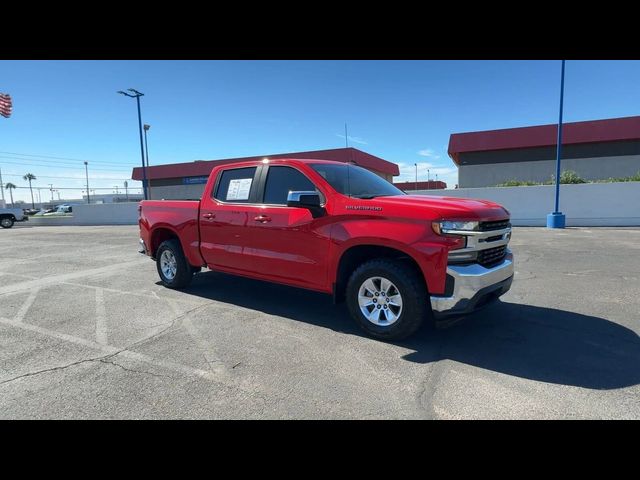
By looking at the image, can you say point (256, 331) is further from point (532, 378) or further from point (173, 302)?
point (532, 378)

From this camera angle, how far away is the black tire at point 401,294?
3.64 m

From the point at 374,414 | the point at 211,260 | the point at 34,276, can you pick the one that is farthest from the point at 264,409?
the point at 34,276

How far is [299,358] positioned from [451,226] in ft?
6.28

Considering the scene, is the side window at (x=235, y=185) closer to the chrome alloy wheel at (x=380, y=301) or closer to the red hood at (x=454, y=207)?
the red hood at (x=454, y=207)

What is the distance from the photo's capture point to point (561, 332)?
408 cm

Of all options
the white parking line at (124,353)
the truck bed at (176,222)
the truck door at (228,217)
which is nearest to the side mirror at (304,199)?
the truck door at (228,217)

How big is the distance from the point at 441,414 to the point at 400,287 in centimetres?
131

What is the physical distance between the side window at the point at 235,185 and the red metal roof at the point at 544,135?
28.1m

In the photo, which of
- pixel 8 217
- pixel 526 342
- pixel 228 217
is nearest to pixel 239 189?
pixel 228 217

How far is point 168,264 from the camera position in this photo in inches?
250

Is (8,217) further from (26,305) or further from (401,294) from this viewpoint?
(401,294)

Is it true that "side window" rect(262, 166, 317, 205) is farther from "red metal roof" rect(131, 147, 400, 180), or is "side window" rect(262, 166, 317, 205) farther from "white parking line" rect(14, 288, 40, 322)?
"red metal roof" rect(131, 147, 400, 180)

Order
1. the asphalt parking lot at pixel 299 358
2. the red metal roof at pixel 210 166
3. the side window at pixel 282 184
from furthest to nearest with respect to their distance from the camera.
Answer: the red metal roof at pixel 210 166 → the side window at pixel 282 184 → the asphalt parking lot at pixel 299 358

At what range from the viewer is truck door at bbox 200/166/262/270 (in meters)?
5.03
